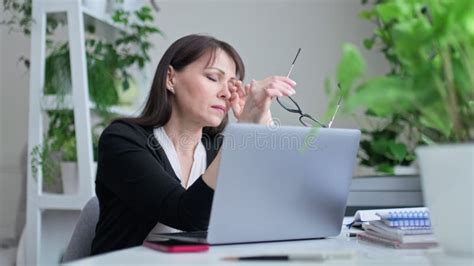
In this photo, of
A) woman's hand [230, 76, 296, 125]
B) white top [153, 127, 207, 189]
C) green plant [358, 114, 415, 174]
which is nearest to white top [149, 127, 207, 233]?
white top [153, 127, 207, 189]

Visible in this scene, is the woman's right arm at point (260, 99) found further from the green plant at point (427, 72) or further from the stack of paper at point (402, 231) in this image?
the green plant at point (427, 72)

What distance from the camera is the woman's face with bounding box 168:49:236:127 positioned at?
174 cm

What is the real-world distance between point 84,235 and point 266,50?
1.83m

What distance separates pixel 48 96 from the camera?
2.35 metres

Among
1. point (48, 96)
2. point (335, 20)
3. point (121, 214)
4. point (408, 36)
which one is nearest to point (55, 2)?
point (48, 96)

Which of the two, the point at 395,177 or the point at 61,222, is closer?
the point at 395,177

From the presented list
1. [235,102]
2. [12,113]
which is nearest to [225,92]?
[235,102]

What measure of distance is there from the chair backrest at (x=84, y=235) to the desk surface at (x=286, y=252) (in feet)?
1.77

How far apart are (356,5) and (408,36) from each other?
8.02 ft

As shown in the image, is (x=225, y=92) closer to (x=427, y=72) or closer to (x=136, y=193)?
(x=136, y=193)

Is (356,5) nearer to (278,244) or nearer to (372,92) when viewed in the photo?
(278,244)

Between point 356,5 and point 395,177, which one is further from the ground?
point 356,5

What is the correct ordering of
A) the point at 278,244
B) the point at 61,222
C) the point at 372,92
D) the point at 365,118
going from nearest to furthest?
the point at 372,92 < the point at 278,244 < the point at 61,222 < the point at 365,118

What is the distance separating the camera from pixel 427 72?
719 millimetres
